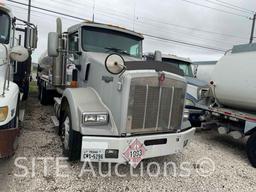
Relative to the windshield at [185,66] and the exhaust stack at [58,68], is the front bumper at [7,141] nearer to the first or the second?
the exhaust stack at [58,68]

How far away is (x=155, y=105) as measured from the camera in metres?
3.86

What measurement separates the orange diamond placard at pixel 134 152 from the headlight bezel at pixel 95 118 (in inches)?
20.2

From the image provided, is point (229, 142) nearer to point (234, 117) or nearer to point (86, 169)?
point (234, 117)

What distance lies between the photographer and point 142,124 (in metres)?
3.79

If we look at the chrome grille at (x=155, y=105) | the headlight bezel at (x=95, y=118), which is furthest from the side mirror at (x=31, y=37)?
the chrome grille at (x=155, y=105)

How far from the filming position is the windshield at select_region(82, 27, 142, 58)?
17.0 feet

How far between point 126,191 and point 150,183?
0.49 m

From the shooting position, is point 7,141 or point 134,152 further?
point 134,152

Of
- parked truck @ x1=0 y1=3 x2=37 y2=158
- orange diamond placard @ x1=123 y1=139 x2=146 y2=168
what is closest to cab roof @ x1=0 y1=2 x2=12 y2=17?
parked truck @ x1=0 y1=3 x2=37 y2=158

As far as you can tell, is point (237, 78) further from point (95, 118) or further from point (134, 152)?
point (95, 118)

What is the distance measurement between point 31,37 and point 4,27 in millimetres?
869

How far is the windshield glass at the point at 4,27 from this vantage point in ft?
15.6

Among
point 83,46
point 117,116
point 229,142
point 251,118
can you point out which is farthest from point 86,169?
point 229,142

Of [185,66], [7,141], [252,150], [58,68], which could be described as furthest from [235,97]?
[7,141]
